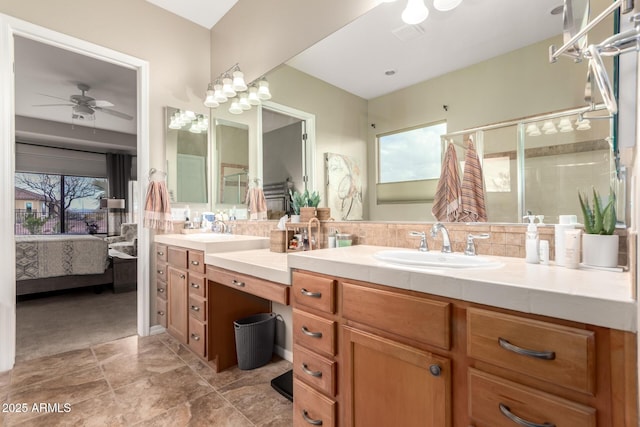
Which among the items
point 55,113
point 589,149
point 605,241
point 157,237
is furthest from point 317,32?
point 55,113

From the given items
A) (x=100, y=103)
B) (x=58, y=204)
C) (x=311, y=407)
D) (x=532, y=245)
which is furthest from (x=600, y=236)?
(x=58, y=204)

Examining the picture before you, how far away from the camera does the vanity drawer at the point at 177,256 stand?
2311mm

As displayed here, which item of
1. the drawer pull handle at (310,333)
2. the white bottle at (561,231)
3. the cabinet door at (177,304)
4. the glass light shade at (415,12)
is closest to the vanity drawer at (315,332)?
the drawer pull handle at (310,333)

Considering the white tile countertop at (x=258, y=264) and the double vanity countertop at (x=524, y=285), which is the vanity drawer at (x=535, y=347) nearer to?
the double vanity countertop at (x=524, y=285)

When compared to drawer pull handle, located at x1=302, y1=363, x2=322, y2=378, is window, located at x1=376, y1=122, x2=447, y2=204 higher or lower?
higher

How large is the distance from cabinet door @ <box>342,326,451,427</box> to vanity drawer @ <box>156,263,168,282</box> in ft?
6.49

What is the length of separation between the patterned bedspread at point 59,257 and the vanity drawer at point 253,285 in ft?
9.82

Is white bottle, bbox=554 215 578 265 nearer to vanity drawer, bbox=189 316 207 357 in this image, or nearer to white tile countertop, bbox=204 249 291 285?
white tile countertop, bbox=204 249 291 285

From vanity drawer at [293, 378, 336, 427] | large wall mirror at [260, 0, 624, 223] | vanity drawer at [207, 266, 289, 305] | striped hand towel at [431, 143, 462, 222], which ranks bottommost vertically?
vanity drawer at [293, 378, 336, 427]

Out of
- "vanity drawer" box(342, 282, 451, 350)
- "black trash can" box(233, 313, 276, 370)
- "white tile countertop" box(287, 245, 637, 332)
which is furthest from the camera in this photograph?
"black trash can" box(233, 313, 276, 370)

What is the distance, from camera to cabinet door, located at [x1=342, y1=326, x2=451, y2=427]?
95 centimetres

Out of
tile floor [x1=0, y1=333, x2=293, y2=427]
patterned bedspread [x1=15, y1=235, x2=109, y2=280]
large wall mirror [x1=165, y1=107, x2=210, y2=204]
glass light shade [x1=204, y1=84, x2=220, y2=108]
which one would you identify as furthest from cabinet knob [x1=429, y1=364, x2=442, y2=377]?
patterned bedspread [x1=15, y1=235, x2=109, y2=280]

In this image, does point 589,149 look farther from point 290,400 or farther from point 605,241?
point 290,400

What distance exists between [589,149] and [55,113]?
23.2 feet
